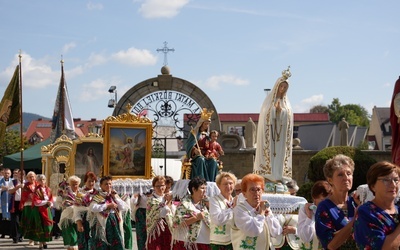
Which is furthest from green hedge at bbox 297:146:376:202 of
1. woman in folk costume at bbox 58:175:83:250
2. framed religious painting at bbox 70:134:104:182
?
woman in folk costume at bbox 58:175:83:250

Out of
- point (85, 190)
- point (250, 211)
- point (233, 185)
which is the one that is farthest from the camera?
point (85, 190)

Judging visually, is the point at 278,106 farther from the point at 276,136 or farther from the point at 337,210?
the point at 337,210

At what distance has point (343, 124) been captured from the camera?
35.5 m

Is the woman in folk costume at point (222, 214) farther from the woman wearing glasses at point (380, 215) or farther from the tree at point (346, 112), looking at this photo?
the tree at point (346, 112)

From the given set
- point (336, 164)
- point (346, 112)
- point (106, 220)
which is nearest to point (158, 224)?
point (106, 220)

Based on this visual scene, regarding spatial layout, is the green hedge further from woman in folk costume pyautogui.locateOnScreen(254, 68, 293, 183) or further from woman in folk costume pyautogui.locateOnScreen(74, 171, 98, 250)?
woman in folk costume pyautogui.locateOnScreen(74, 171, 98, 250)

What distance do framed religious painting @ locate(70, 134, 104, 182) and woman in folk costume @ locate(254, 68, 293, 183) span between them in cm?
1254

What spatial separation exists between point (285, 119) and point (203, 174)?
2.10 meters

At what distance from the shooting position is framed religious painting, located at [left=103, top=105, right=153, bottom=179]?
2177cm

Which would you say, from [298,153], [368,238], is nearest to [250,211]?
[368,238]

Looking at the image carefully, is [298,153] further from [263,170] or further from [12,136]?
[12,136]

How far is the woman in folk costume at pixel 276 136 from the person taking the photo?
50.5 ft

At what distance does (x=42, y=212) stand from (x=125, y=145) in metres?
3.71

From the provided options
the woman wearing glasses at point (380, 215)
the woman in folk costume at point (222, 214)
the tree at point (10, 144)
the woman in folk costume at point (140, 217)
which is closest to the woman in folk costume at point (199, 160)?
the woman in folk costume at point (140, 217)
